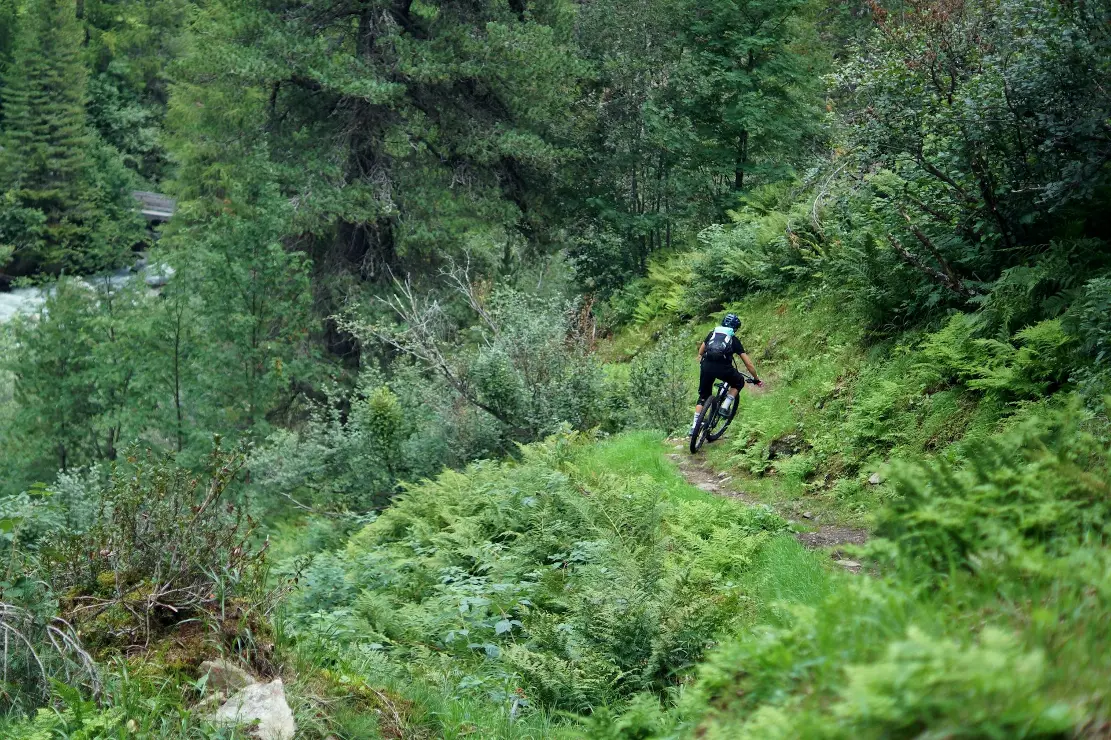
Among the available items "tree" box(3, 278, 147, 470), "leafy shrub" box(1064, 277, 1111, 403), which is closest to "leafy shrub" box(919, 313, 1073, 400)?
"leafy shrub" box(1064, 277, 1111, 403)

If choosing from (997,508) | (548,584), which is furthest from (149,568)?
(997,508)

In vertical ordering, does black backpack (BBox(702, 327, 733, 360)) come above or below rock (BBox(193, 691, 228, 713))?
below

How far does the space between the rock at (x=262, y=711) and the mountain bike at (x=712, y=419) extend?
26.3ft

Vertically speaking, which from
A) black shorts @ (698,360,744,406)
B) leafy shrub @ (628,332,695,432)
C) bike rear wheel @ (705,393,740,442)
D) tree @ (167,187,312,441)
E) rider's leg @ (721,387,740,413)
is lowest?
tree @ (167,187,312,441)

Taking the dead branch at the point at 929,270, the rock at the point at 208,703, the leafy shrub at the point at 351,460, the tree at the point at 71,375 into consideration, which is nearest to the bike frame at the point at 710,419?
the dead branch at the point at 929,270

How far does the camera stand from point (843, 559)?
762cm

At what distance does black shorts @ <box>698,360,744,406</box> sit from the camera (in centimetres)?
1194

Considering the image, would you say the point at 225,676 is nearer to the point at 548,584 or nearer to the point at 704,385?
the point at 548,584

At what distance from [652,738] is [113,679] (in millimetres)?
2751

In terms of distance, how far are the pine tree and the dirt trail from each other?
48.9 m

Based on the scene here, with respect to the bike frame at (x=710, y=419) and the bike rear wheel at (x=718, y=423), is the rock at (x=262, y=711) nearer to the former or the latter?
the bike frame at (x=710, y=419)

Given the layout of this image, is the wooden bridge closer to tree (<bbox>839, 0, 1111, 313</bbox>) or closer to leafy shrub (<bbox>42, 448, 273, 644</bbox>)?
tree (<bbox>839, 0, 1111, 313</bbox>)

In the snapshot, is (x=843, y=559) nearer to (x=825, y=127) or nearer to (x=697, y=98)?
(x=825, y=127)

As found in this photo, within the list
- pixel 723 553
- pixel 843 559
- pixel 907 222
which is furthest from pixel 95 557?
pixel 907 222
